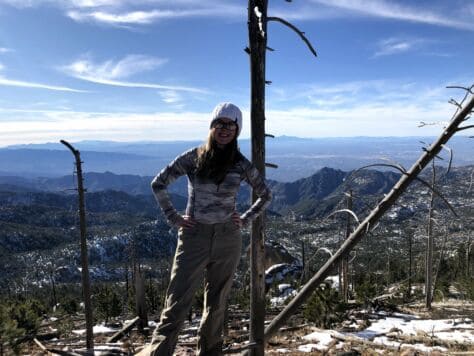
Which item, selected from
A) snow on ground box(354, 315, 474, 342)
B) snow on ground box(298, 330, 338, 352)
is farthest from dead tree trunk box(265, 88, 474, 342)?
snow on ground box(354, 315, 474, 342)

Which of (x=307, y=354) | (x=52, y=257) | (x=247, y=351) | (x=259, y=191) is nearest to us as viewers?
(x=259, y=191)

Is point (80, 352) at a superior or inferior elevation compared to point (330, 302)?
superior

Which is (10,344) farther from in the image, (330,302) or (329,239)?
(329,239)

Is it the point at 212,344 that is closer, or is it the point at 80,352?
the point at 212,344

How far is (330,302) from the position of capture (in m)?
14.4

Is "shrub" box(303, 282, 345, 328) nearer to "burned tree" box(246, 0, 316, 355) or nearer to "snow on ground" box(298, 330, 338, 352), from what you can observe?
"snow on ground" box(298, 330, 338, 352)

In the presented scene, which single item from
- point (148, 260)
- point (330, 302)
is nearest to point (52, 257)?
point (148, 260)

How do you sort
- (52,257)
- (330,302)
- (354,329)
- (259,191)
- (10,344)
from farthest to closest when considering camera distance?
(52,257), (330,302), (354,329), (10,344), (259,191)

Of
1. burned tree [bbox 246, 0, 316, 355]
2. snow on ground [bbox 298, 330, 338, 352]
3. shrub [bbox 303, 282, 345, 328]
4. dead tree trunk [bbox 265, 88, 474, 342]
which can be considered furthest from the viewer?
shrub [bbox 303, 282, 345, 328]

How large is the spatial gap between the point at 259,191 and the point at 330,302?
10699mm

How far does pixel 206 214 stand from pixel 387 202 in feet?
8.17

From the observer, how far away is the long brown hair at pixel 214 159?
4.75 metres

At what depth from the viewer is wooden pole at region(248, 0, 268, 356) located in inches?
207

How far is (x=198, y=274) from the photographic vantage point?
5.00 meters
